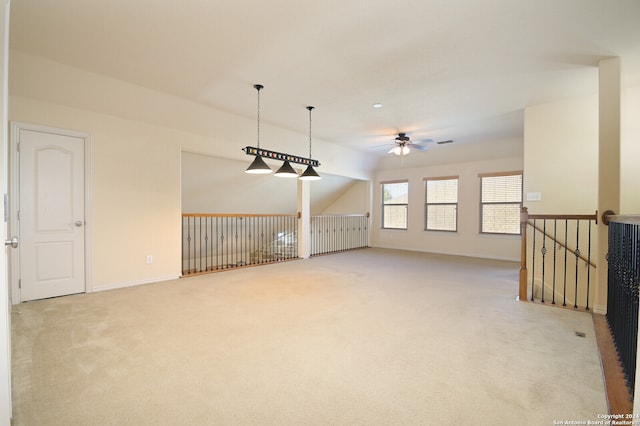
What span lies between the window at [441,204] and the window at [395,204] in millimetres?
651

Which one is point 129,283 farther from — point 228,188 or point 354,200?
point 354,200

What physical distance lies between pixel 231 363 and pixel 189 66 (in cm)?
330

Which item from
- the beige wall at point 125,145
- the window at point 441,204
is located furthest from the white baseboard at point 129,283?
the window at point 441,204

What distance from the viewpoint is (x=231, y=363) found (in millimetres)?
2227

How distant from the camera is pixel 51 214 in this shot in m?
3.83

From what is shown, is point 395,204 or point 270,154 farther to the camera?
point 395,204

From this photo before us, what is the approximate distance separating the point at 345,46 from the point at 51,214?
4135mm

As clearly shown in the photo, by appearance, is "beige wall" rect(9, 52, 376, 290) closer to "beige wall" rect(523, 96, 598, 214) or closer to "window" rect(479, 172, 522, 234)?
"beige wall" rect(523, 96, 598, 214)

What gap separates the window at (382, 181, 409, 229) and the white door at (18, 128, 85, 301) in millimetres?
7431

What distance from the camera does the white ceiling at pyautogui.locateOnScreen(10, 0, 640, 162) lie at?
259 centimetres

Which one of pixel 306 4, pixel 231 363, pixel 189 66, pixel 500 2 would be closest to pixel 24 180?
pixel 189 66

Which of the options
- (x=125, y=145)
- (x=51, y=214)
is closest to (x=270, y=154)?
(x=125, y=145)

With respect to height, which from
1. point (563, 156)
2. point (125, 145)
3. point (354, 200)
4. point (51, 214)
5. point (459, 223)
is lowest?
point (459, 223)

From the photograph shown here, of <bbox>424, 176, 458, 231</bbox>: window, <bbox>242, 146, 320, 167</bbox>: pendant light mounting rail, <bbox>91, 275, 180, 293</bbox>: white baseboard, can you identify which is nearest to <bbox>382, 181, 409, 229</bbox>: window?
<bbox>424, 176, 458, 231</bbox>: window
